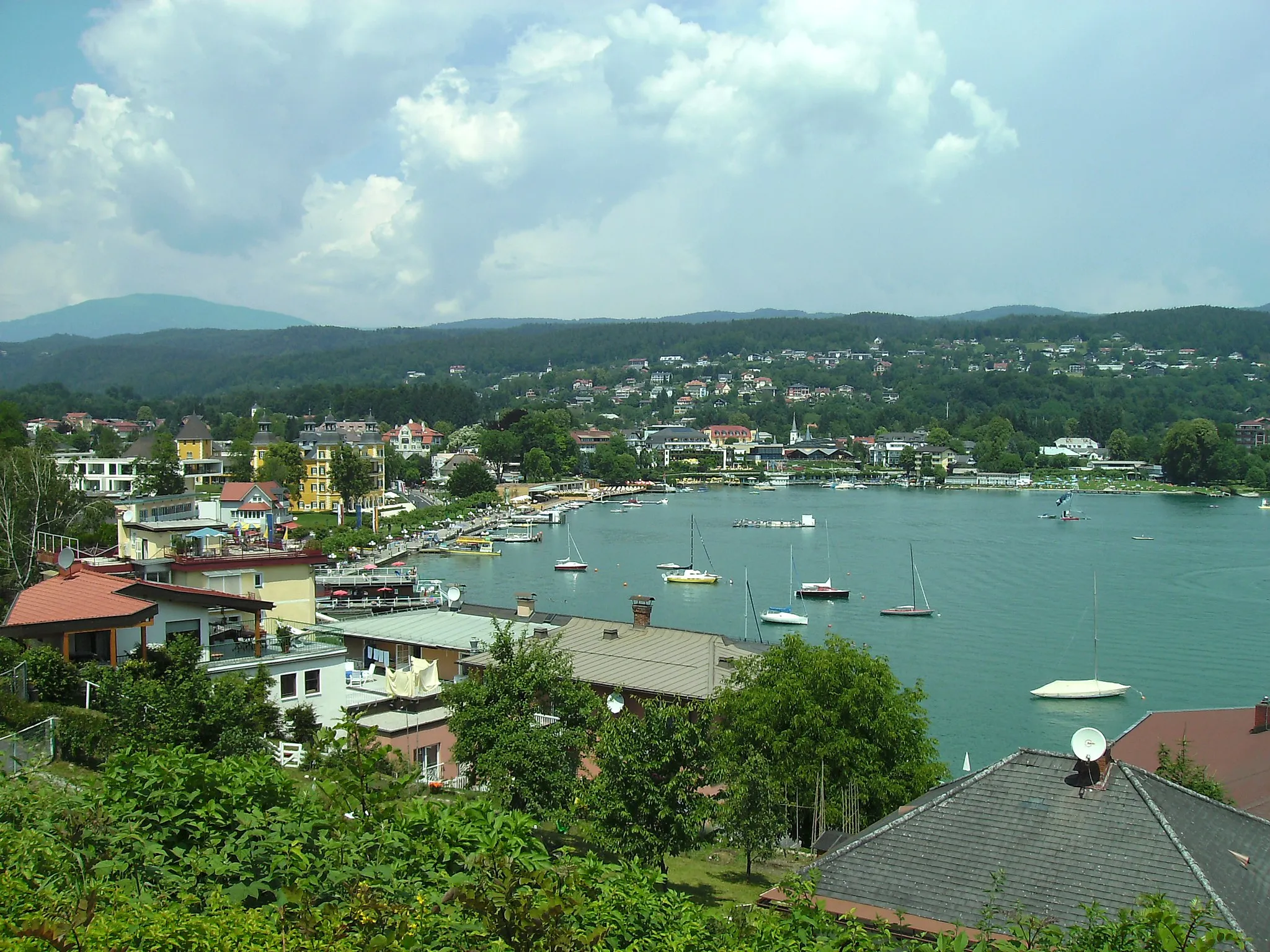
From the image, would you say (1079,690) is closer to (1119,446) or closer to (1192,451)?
(1192,451)

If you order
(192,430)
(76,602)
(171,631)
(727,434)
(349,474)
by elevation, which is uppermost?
(76,602)

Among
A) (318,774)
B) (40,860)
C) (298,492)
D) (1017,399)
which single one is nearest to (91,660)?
(318,774)

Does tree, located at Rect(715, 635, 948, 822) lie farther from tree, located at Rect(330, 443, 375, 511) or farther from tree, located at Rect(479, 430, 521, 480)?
tree, located at Rect(479, 430, 521, 480)

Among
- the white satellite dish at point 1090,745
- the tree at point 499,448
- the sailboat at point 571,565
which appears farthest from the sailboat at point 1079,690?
the tree at point 499,448

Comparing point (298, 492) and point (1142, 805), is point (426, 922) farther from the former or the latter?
point (298, 492)

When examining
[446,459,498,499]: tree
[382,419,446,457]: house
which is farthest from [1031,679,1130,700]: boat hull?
[382,419,446,457]: house

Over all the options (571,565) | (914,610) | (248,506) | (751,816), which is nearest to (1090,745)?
(751,816)
